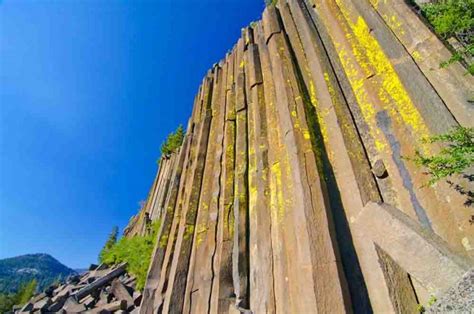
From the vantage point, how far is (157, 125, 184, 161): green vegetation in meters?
12.3

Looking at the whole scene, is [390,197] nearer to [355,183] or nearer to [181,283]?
[355,183]

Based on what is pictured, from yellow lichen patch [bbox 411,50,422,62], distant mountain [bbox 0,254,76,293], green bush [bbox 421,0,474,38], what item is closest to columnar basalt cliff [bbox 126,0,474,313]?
yellow lichen patch [bbox 411,50,422,62]

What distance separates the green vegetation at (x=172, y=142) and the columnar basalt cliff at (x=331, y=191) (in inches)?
284

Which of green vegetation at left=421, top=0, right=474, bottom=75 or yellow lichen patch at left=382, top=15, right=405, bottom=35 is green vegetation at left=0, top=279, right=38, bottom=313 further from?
green vegetation at left=421, top=0, right=474, bottom=75

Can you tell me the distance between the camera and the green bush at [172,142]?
40.2ft

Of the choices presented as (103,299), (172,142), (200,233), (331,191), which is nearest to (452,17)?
(331,191)

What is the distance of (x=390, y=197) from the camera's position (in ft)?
8.63

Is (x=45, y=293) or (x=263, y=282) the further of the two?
(x=45, y=293)

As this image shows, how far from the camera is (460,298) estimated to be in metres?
1.34

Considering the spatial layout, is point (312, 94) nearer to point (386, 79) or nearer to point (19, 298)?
point (386, 79)

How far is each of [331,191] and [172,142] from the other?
10.5 m

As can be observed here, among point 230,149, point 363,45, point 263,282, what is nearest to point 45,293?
point 230,149

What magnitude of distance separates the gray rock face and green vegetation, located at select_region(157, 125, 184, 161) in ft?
37.1

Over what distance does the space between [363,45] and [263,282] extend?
3487 millimetres
